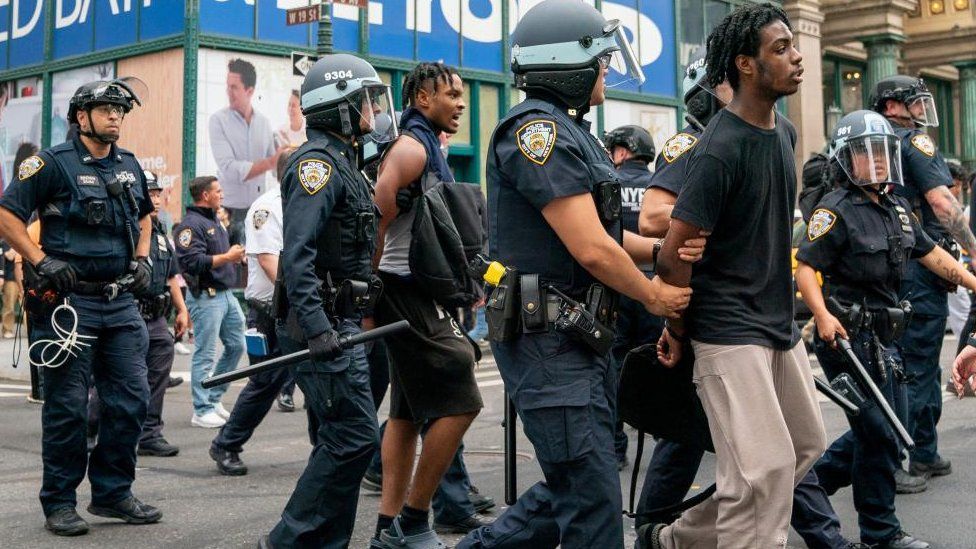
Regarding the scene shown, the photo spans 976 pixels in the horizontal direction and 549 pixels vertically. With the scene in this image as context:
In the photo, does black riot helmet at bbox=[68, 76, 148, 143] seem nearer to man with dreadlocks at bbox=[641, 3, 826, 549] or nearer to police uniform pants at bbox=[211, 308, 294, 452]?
police uniform pants at bbox=[211, 308, 294, 452]

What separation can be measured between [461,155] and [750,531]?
1601cm

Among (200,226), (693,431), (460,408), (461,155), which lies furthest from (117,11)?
(693,431)

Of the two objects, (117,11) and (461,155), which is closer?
(117,11)

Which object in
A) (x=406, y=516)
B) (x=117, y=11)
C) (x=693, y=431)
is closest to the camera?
(x=693, y=431)

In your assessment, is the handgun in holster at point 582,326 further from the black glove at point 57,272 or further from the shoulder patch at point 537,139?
the black glove at point 57,272

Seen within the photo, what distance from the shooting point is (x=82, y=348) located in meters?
5.70

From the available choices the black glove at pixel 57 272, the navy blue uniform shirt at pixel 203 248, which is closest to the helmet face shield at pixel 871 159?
the black glove at pixel 57 272

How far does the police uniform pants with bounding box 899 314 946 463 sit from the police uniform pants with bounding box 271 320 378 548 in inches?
132

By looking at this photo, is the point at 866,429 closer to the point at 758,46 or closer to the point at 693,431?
the point at 693,431

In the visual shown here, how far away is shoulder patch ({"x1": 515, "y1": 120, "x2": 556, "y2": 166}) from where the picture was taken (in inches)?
144

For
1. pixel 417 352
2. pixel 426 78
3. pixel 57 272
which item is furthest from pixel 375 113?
pixel 57 272

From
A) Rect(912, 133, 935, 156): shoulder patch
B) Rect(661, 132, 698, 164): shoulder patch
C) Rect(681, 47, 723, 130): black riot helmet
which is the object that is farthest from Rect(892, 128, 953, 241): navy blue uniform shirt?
Rect(661, 132, 698, 164): shoulder patch

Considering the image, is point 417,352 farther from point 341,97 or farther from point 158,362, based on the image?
point 158,362

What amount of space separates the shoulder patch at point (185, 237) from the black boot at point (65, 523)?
12.6 ft
